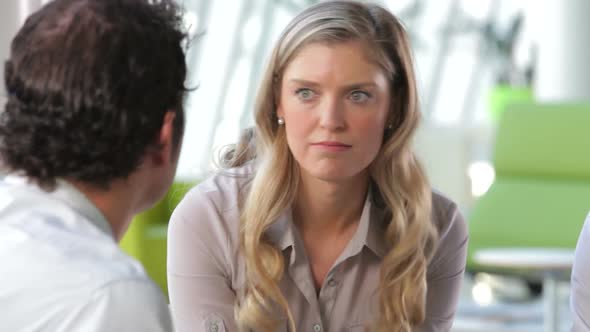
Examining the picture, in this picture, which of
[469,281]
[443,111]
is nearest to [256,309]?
[469,281]

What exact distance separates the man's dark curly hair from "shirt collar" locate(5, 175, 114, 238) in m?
0.01

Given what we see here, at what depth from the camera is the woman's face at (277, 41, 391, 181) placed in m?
2.06

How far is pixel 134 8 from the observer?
1.24 meters

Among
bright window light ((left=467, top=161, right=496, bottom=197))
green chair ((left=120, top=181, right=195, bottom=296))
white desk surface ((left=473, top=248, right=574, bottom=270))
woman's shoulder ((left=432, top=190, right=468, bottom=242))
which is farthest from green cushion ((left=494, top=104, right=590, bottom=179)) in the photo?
bright window light ((left=467, top=161, right=496, bottom=197))

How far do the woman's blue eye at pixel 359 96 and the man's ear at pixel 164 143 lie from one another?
81 cm

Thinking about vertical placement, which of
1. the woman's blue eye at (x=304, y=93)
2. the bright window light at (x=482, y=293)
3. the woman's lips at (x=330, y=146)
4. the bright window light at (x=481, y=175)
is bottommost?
the bright window light at (x=482, y=293)

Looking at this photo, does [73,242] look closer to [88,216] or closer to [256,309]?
[88,216]

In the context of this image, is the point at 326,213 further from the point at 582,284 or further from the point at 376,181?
the point at 582,284

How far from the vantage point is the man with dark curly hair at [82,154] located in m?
1.12

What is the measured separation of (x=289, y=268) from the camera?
218cm

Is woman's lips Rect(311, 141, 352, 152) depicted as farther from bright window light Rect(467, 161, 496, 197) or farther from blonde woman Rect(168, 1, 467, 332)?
bright window light Rect(467, 161, 496, 197)

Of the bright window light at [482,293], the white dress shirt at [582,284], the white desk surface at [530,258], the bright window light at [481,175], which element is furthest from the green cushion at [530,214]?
the bright window light at [481,175]

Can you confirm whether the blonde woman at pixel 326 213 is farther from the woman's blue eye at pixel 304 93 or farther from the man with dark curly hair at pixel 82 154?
the man with dark curly hair at pixel 82 154

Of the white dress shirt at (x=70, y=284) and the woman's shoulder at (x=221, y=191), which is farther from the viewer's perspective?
the woman's shoulder at (x=221, y=191)
